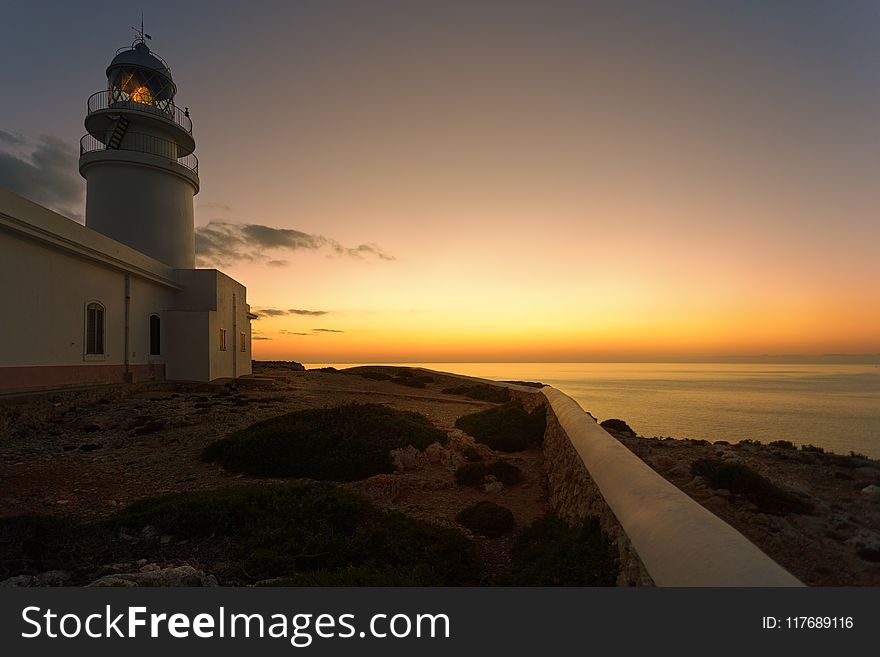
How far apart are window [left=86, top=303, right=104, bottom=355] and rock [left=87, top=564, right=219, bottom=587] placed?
1572cm

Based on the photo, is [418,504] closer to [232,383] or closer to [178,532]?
[178,532]

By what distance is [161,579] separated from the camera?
415 centimetres

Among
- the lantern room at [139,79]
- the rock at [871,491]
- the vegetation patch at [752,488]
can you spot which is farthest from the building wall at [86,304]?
the rock at [871,491]

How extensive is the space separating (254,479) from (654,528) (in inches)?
322

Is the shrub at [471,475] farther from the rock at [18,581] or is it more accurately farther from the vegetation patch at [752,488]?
the rock at [18,581]

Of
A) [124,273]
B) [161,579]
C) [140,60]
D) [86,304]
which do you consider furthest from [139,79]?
[161,579]

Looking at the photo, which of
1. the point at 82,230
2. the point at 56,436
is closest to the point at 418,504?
the point at 56,436

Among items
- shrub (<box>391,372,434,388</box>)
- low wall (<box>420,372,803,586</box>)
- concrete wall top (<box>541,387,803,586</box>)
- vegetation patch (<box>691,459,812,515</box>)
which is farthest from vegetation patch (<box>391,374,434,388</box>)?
concrete wall top (<box>541,387,803,586</box>)

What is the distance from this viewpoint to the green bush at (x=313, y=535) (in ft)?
17.0

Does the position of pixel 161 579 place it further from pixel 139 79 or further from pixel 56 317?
pixel 139 79

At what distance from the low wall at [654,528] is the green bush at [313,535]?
77.4 inches

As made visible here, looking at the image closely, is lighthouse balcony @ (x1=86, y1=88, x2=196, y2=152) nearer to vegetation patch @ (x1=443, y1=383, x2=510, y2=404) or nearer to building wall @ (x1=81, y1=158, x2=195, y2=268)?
building wall @ (x1=81, y1=158, x2=195, y2=268)

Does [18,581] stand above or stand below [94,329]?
below

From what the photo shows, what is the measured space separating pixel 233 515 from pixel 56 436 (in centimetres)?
916
